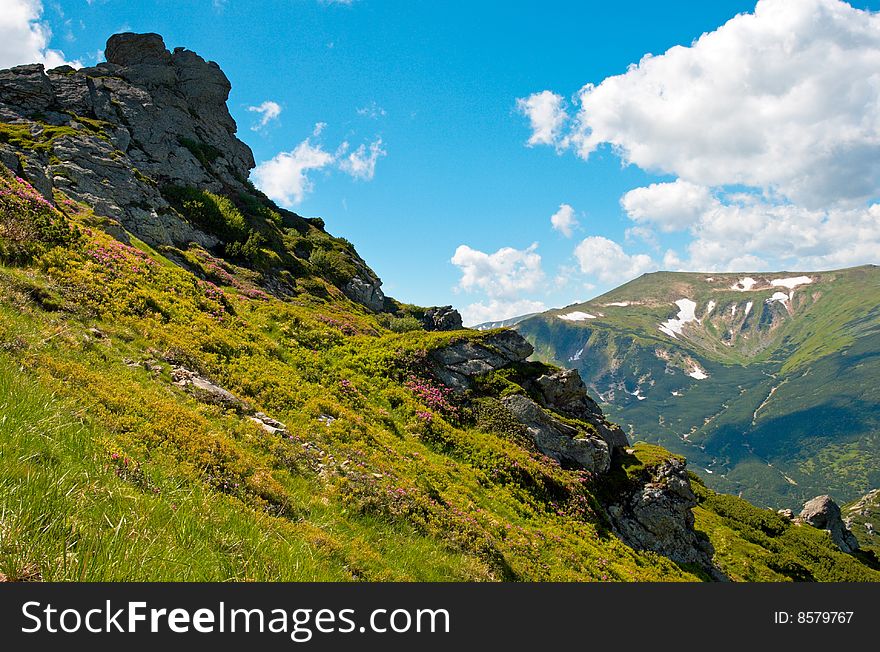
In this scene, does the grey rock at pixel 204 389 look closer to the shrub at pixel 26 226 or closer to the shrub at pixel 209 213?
the shrub at pixel 26 226

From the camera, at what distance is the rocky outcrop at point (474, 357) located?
28906 mm

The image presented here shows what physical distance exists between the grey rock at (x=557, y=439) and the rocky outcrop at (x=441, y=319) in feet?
160

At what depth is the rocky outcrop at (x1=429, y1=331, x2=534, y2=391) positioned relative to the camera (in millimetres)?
28906

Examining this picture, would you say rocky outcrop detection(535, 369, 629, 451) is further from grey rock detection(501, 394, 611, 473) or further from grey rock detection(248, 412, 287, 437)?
grey rock detection(248, 412, 287, 437)

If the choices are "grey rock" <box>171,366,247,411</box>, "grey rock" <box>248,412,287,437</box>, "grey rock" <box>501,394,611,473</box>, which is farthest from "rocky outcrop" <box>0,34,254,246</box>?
"grey rock" <box>501,394,611,473</box>

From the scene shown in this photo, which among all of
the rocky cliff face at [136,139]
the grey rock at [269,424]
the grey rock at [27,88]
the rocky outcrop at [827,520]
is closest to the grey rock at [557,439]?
the grey rock at [269,424]

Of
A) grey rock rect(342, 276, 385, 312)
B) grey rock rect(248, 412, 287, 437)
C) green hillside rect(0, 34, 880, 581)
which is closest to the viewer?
green hillside rect(0, 34, 880, 581)

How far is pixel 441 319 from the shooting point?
78812 millimetres

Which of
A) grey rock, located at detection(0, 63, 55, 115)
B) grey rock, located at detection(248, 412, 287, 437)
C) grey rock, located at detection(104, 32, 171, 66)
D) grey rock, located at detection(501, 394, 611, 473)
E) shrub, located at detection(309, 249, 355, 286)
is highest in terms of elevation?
grey rock, located at detection(104, 32, 171, 66)

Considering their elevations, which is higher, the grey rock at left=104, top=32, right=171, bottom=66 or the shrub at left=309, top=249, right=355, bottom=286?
the grey rock at left=104, top=32, right=171, bottom=66

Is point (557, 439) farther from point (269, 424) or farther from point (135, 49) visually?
point (135, 49)

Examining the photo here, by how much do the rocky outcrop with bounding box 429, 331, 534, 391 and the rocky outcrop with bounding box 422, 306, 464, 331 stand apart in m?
43.3
